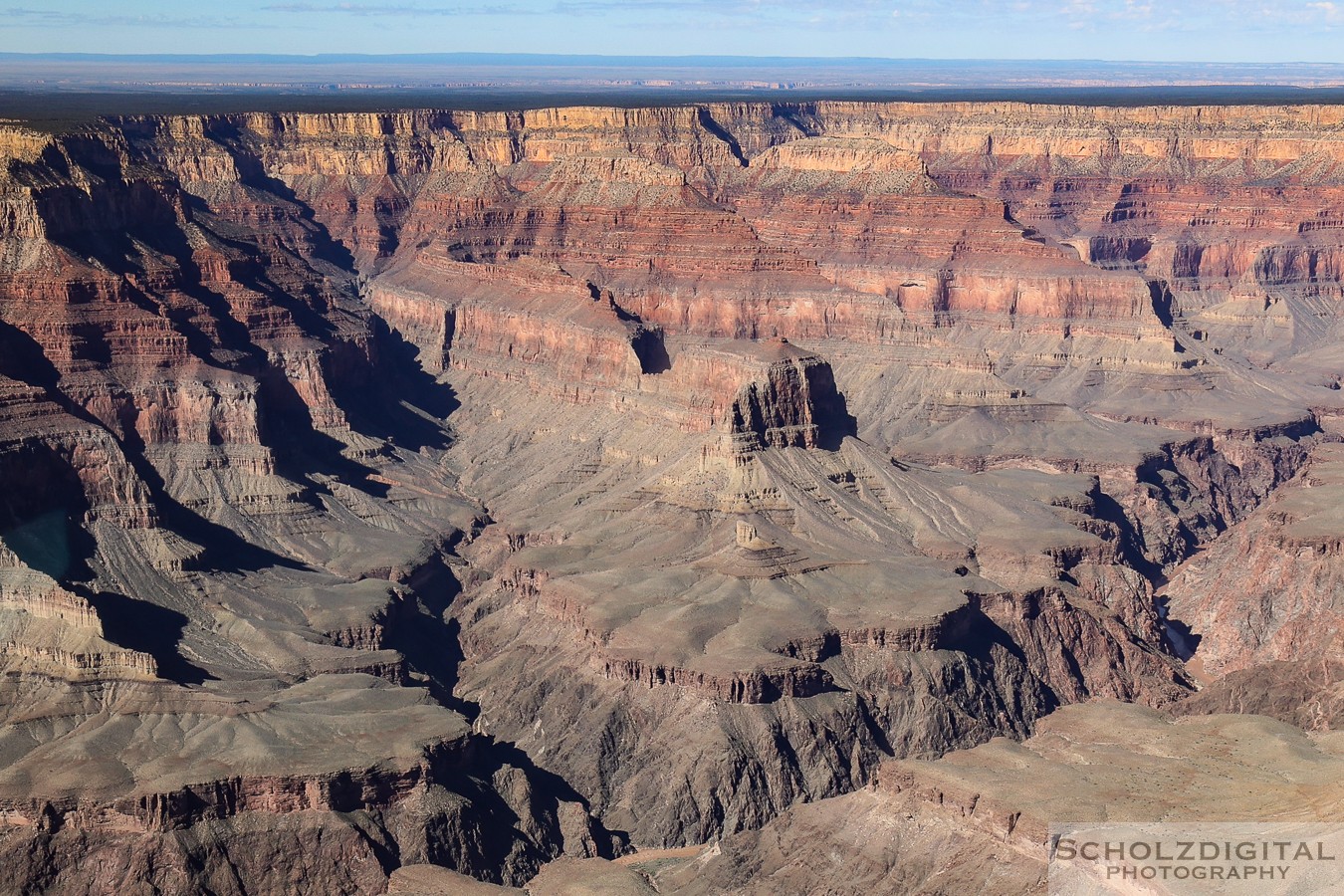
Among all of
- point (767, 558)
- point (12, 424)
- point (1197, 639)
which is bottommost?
point (1197, 639)

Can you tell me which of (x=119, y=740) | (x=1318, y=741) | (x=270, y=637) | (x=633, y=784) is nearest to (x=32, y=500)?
(x=270, y=637)

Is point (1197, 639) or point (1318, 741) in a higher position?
point (1318, 741)

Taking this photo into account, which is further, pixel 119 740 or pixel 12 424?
pixel 12 424

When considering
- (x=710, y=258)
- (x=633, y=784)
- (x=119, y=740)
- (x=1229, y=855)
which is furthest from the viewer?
(x=710, y=258)

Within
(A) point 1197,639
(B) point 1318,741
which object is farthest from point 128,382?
(B) point 1318,741

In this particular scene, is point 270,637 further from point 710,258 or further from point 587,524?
point 710,258

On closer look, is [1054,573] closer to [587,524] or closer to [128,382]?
[587,524]

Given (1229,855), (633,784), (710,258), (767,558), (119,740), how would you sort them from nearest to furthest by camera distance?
1. (1229,855)
2. (119,740)
3. (633,784)
4. (767,558)
5. (710,258)
